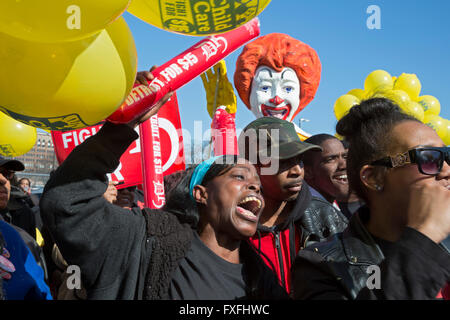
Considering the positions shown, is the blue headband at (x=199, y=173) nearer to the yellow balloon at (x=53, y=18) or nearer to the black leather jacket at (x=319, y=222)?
the black leather jacket at (x=319, y=222)

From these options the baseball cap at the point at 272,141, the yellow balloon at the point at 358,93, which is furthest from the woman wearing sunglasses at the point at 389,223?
the yellow balloon at the point at 358,93

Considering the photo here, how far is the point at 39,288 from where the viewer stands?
2090mm

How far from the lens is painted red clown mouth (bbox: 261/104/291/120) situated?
5387mm

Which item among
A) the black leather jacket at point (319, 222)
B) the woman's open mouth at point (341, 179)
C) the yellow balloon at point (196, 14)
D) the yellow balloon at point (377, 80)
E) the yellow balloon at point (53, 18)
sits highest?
the yellow balloon at point (196, 14)

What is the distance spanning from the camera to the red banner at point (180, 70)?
1.69 metres

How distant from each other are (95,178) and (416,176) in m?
1.13

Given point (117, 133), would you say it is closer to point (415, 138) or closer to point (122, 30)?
point (122, 30)

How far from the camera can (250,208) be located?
2.25 m

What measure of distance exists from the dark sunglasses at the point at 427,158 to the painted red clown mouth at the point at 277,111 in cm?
398

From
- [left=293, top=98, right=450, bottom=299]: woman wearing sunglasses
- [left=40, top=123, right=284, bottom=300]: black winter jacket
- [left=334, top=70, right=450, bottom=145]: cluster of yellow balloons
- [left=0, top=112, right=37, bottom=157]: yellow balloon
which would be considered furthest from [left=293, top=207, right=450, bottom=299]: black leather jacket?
[left=334, top=70, right=450, bottom=145]: cluster of yellow balloons

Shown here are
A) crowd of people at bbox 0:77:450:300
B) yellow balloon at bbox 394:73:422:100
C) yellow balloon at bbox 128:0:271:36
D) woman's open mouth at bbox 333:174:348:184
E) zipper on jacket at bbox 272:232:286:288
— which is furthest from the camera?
yellow balloon at bbox 394:73:422:100

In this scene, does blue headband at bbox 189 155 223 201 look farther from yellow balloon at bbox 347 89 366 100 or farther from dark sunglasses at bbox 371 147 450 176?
yellow balloon at bbox 347 89 366 100
